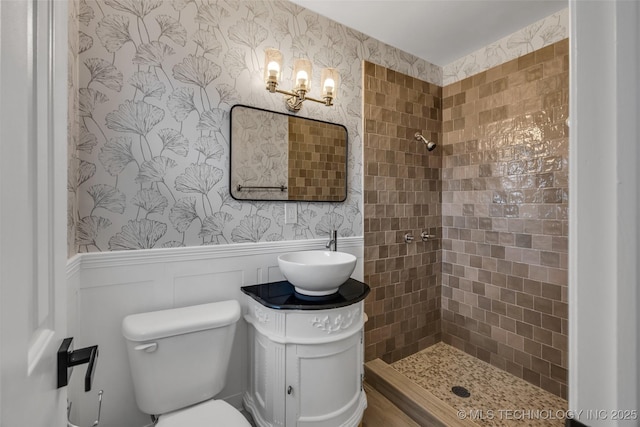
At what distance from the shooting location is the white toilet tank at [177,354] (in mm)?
1154

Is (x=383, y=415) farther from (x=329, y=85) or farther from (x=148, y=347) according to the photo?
(x=329, y=85)

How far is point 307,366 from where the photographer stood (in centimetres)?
132

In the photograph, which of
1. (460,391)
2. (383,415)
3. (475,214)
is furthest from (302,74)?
(460,391)

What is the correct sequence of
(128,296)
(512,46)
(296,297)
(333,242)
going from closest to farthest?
(128,296) < (296,297) < (333,242) < (512,46)

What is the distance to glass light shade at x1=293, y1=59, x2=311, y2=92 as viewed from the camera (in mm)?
1691

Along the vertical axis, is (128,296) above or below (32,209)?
below

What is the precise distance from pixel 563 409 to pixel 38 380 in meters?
2.58

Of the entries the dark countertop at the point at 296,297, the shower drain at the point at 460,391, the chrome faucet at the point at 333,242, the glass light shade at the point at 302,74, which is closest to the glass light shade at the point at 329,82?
the glass light shade at the point at 302,74

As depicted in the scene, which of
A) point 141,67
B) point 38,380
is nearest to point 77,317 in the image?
point 38,380

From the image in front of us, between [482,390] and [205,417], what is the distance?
1.87 meters

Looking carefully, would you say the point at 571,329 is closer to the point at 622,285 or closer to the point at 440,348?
the point at 622,285

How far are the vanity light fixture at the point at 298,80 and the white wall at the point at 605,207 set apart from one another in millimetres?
1511

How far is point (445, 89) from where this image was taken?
2562 mm

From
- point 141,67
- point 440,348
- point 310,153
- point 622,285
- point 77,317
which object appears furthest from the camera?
point 440,348
